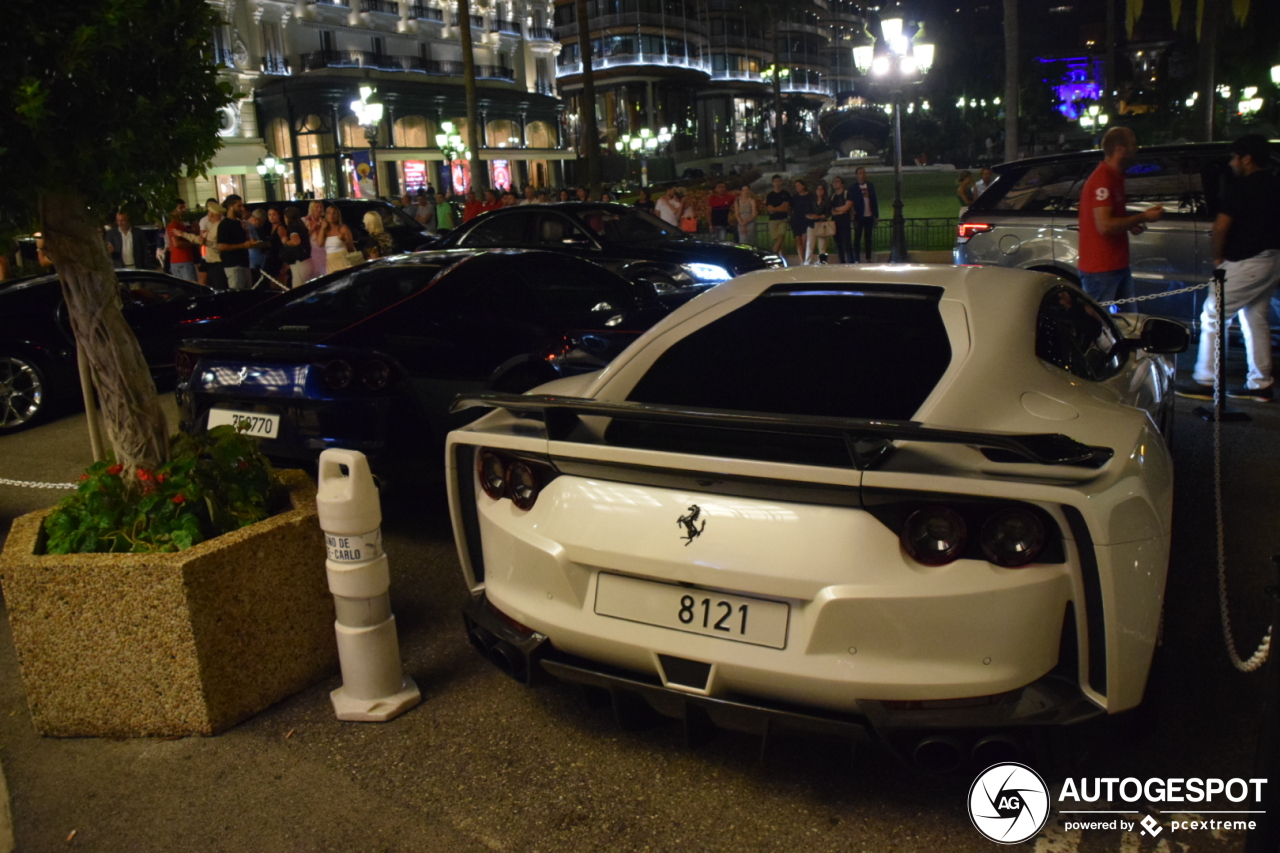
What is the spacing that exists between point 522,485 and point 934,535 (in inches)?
49.4

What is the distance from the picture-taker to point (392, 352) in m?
5.35

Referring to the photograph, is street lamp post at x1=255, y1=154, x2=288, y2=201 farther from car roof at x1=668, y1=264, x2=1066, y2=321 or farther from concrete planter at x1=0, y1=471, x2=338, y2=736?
car roof at x1=668, y1=264, x2=1066, y2=321

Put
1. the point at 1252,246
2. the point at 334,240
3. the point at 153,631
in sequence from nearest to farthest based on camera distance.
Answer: the point at 153,631 → the point at 1252,246 → the point at 334,240

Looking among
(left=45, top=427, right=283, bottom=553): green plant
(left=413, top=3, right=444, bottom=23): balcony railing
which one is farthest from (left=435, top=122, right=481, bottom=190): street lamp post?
(left=45, top=427, right=283, bottom=553): green plant

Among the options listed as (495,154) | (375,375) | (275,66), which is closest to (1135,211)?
(375,375)

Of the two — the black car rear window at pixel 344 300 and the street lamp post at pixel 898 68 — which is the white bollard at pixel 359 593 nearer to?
the black car rear window at pixel 344 300

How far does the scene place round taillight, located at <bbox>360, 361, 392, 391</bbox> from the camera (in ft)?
16.9

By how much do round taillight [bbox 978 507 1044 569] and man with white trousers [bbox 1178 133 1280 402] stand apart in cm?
576

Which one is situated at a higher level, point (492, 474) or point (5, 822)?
point (492, 474)

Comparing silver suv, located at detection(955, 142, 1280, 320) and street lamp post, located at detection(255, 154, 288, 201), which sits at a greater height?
street lamp post, located at detection(255, 154, 288, 201)

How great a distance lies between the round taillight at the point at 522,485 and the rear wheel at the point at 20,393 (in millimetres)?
8080

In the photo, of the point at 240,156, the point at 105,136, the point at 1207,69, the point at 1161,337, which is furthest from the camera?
the point at 240,156

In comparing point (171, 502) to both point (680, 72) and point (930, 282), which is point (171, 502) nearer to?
point (930, 282)

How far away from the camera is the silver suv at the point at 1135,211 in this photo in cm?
888
